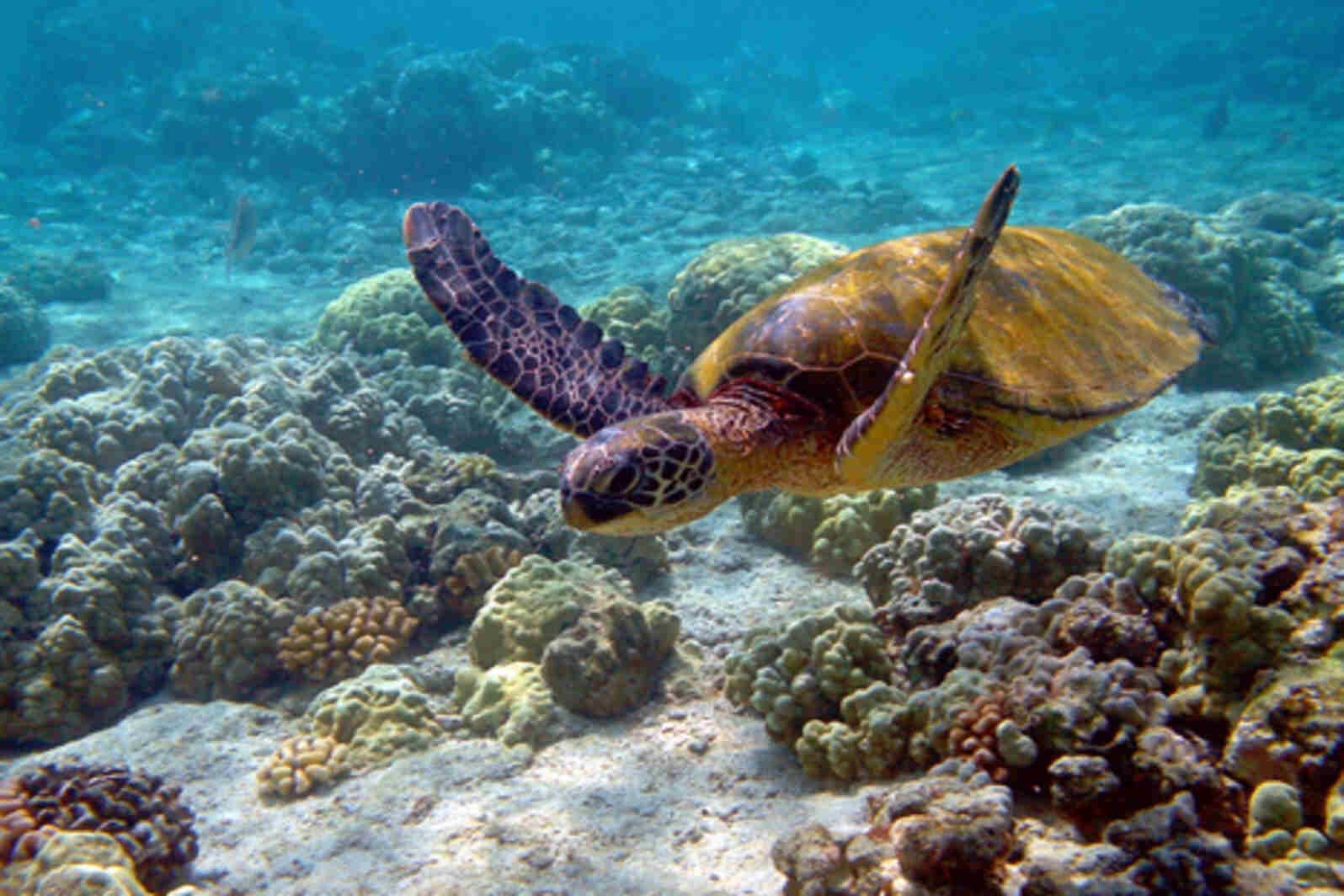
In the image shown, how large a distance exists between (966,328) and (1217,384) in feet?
20.0

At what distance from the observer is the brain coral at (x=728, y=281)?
290 inches

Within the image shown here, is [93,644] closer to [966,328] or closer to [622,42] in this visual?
[966,328]

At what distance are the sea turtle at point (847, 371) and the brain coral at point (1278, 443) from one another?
1490mm

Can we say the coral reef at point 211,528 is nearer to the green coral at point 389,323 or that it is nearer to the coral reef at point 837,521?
the coral reef at point 837,521

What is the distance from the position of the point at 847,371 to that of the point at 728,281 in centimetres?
449

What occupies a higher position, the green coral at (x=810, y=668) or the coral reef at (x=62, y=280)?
the coral reef at (x=62, y=280)

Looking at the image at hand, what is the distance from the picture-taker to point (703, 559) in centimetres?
565

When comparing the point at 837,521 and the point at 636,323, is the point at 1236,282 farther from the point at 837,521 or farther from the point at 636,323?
the point at 636,323

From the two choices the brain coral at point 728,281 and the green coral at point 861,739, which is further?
the brain coral at point 728,281

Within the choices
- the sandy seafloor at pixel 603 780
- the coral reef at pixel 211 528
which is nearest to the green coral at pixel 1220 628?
the sandy seafloor at pixel 603 780

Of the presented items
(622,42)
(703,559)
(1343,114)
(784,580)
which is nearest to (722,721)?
(784,580)

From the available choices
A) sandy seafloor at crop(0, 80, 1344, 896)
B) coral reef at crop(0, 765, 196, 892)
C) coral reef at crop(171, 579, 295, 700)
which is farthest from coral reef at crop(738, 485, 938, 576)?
coral reef at crop(0, 765, 196, 892)

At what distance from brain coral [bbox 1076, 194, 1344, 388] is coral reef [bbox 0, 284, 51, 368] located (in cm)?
1496

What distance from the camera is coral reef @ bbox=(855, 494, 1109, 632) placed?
3.73 metres
